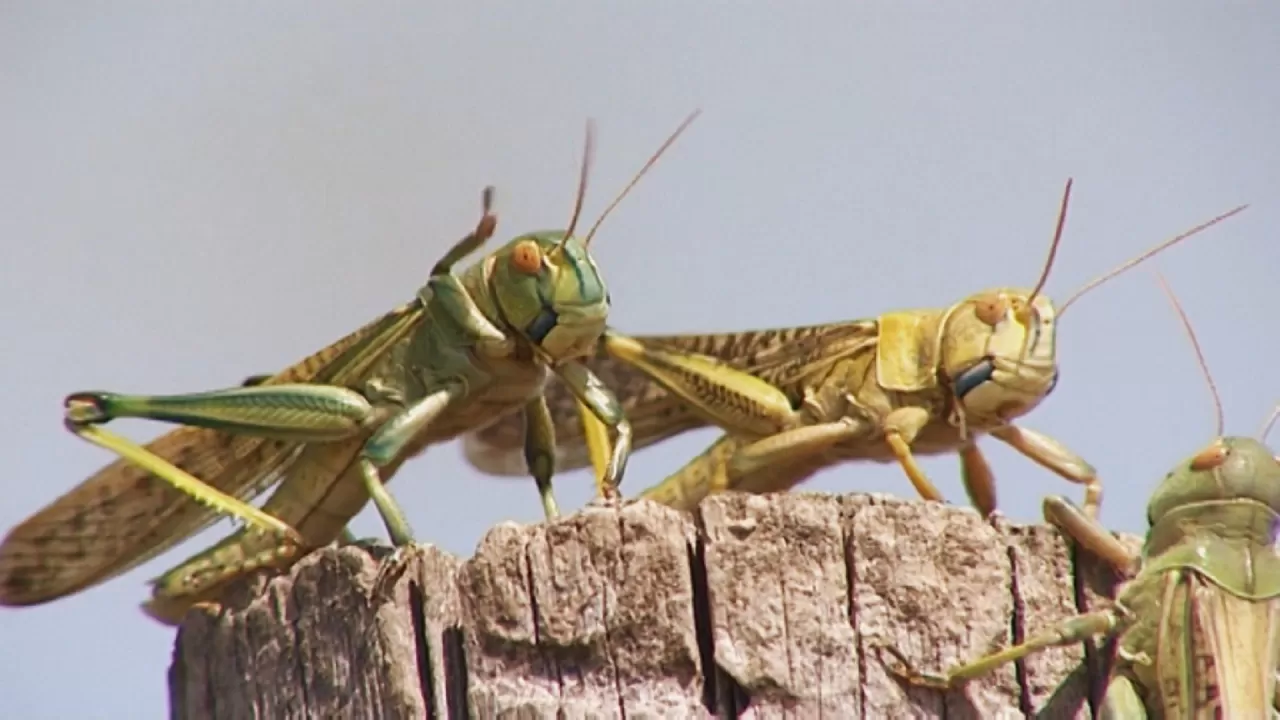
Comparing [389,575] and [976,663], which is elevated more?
[389,575]

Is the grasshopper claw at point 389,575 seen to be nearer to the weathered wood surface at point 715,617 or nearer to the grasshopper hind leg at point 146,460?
A: the weathered wood surface at point 715,617

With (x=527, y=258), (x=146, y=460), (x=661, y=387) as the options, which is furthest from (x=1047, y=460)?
(x=146, y=460)

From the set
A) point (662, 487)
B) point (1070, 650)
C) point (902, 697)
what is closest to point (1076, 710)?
point (1070, 650)

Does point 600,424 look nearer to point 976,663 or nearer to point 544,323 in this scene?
point 544,323

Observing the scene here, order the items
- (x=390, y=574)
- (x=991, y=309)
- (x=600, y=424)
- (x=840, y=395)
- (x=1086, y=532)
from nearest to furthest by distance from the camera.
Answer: (x=390, y=574), (x=1086, y=532), (x=600, y=424), (x=991, y=309), (x=840, y=395)

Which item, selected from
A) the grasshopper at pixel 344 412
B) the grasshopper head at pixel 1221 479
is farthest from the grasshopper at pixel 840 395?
the grasshopper head at pixel 1221 479

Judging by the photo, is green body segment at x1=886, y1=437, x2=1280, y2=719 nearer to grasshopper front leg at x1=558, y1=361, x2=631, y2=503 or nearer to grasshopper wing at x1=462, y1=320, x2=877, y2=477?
grasshopper front leg at x1=558, y1=361, x2=631, y2=503

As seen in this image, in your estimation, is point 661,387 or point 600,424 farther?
point 661,387
